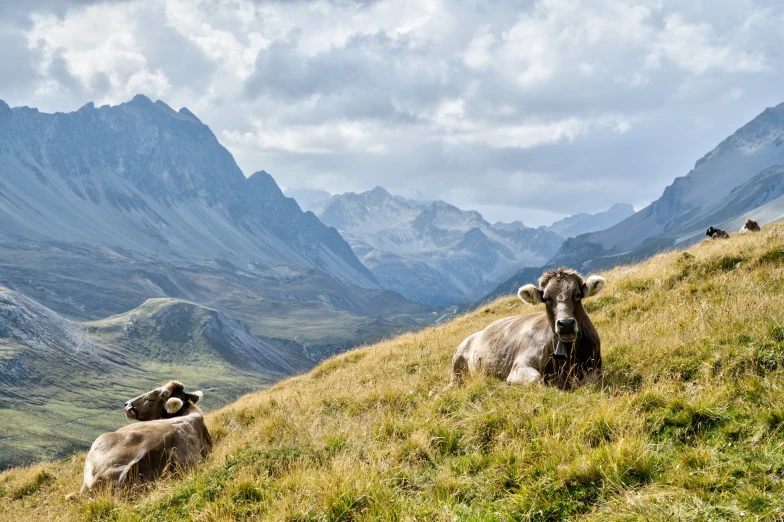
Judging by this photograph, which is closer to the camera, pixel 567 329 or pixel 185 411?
pixel 567 329

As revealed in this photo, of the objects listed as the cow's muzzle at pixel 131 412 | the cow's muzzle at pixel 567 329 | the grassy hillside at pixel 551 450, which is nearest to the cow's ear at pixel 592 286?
the cow's muzzle at pixel 567 329

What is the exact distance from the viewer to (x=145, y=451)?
1035 centimetres

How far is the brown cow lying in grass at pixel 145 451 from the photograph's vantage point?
389 inches

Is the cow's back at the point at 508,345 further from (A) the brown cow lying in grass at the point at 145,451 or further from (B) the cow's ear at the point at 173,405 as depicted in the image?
(B) the cow's ear at the point at 173,405

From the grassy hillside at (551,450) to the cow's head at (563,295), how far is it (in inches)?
44.9

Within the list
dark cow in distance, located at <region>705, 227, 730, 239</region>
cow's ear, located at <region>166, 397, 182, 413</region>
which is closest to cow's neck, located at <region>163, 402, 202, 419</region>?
cow's ear, located at <region>166, 397, 182, 413</region>

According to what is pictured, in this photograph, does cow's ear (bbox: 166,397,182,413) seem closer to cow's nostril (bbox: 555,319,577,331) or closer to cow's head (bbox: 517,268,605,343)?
cow's head (bbox: 517,268,605,343)

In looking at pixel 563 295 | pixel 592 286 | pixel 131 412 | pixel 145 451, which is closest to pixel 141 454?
pixel 145 451

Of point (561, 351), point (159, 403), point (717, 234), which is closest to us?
point (561, 351)

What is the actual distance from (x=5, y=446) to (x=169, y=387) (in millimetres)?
171724

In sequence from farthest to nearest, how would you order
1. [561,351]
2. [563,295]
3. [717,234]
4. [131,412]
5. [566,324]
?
[717,234] → [131,412] → [563,295] → [561,351] → [566,324]

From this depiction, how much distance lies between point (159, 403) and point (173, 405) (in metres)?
1.41

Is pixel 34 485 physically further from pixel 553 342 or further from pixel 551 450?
pixel 551 450

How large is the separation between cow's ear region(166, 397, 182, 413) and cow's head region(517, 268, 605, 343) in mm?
9244
